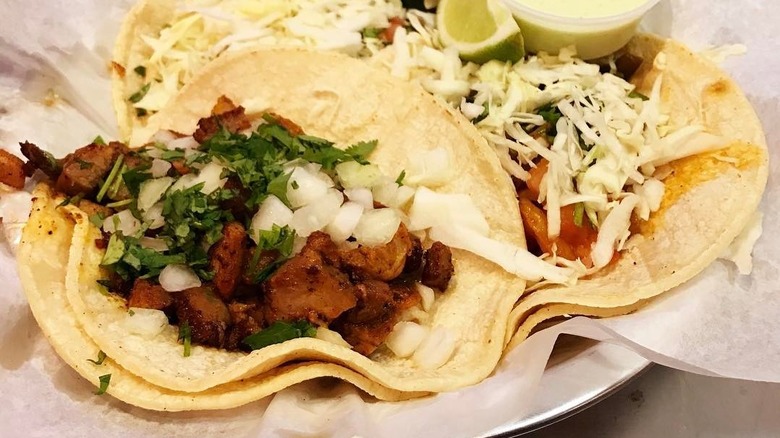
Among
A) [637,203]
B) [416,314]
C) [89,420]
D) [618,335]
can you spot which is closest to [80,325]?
[89,420]

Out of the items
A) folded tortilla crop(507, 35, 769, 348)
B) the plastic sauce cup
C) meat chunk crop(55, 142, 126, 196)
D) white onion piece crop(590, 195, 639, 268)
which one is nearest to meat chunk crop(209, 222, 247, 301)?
meat chunk crop(55, 142, 126, 196)

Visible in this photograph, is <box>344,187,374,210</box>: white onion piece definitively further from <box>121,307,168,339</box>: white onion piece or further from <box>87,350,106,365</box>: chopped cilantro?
<box>87,350,106,365</box>: chopped cilantro

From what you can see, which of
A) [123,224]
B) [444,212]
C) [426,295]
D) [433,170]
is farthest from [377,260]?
[123,224]

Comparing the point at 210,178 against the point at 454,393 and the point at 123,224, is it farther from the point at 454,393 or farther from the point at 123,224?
the point at 454,393

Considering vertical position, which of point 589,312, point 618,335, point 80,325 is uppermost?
point 80,325

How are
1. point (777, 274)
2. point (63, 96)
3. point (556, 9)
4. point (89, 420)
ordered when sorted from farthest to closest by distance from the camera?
1. point (63, 96)
2. point (556, 9)
3. point (777, 274)
4. point (89, 420)

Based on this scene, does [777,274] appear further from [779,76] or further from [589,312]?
[779,76]

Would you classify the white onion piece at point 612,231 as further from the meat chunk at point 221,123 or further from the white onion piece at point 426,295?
the meat chunk at point 221,123
